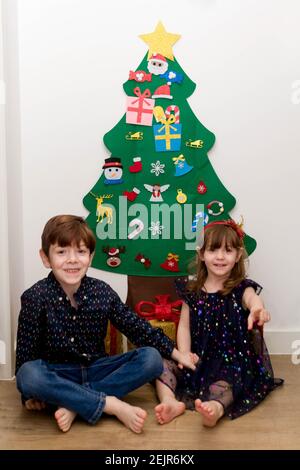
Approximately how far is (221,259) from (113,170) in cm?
48

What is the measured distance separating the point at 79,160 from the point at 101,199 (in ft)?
0.48

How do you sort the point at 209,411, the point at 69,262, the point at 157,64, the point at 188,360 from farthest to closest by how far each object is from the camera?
the point at 157,64, the point at 188,360, the point at 69,262, the point at 209,411

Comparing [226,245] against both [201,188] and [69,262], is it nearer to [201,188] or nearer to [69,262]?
[201,188]

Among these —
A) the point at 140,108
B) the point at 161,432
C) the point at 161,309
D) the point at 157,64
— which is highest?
the point at 157,64

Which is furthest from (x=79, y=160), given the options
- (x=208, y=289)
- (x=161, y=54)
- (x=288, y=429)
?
(x=288, y=429)

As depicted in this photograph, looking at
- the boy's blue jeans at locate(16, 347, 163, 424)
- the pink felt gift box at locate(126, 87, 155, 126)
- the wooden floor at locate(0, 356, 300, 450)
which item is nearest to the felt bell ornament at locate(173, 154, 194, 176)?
the pink felt gift box at locate(126, 87, 155, 126)

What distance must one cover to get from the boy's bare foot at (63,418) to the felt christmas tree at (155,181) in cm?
62

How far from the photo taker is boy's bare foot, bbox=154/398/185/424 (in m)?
1.30

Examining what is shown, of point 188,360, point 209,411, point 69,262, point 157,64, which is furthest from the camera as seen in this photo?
point 157,64

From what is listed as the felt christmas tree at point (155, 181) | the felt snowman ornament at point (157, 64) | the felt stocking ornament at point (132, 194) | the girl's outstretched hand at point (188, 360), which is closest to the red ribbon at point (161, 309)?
the felt christmas tree at point (155, 181)

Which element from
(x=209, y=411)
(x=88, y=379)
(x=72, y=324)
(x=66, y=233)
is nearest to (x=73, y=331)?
(x=72, y=324)

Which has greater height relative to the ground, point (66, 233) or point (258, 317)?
point (66, 233)

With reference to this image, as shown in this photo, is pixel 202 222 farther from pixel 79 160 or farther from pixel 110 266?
pixel 79 160

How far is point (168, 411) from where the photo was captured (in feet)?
4.31
